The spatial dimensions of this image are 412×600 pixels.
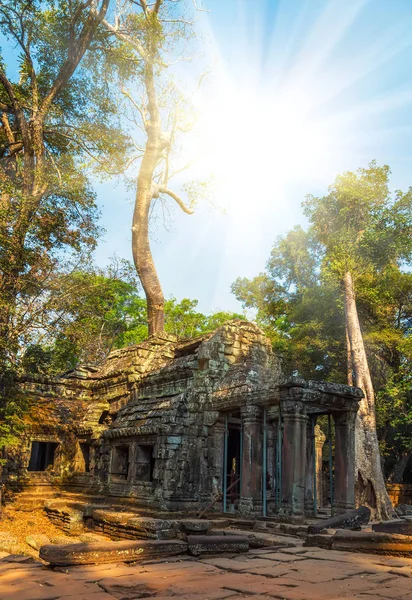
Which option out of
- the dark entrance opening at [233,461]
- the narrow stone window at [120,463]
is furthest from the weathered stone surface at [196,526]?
the narrow stone window at [120,463]

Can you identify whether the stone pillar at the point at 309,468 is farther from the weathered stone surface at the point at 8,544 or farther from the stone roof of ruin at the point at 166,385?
the weathered stone surface at the point at 8,544

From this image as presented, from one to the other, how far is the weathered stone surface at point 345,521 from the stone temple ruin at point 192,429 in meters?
1.01

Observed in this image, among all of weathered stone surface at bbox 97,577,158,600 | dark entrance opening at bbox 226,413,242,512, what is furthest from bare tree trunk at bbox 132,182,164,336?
weathered stone surface at bbox 97,577,158,600

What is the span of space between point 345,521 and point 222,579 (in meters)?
4.70

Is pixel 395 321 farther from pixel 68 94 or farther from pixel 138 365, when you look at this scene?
pixel 68 94

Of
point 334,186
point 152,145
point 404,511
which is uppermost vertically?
point 152,145

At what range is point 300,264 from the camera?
24.2 m

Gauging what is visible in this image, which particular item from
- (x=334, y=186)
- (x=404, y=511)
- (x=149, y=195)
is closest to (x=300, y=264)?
(x=334, y=186)

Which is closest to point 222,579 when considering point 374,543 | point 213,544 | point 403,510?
point 213,544

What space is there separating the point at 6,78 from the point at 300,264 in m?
15.2

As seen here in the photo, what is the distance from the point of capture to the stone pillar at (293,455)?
9.70m

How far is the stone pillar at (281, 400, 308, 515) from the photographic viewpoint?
9703mm

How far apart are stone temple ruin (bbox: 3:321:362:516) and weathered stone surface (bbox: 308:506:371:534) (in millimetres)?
1005

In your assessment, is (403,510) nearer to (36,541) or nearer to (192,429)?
(192,429)
